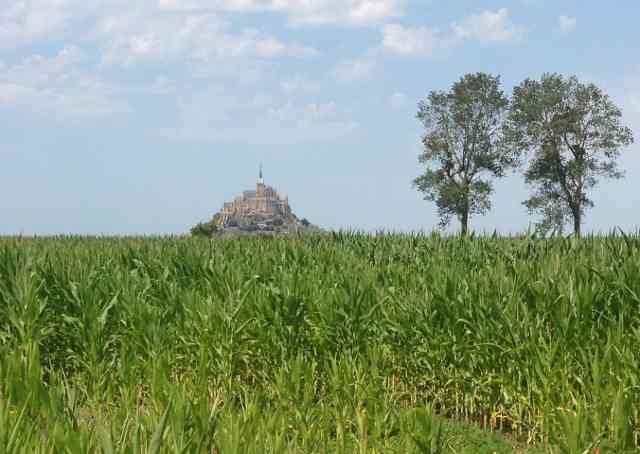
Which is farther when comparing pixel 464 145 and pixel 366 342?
pixel 464 145

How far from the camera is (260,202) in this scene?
134250mm

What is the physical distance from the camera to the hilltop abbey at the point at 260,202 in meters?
132

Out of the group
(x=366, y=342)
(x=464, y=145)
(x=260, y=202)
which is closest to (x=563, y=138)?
(x=464, y=145)

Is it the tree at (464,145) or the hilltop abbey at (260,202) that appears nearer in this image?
the tree at (464,145)

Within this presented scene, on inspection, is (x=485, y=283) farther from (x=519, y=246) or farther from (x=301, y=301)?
(x=519, y=246)

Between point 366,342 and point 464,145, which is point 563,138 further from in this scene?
point 366,342

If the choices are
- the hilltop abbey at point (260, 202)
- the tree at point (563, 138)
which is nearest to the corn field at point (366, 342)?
the tree at point (563, 138)

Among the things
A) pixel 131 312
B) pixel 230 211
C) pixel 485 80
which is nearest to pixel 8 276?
pixel 131 312

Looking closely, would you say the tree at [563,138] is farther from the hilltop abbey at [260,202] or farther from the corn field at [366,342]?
the hilltop abbey at [260,202]

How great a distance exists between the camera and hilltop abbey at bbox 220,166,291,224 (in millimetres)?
131500

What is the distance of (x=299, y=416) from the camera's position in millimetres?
6590

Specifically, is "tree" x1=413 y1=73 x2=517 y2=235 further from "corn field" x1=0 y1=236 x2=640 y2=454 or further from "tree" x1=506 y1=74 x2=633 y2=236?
"corn field" x1=0 y1=236 x2=640 y2=454

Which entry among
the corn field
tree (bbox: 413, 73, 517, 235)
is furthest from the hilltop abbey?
the corn field

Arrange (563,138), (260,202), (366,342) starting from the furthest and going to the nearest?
(260,202)
(563,138)
(366,342)
